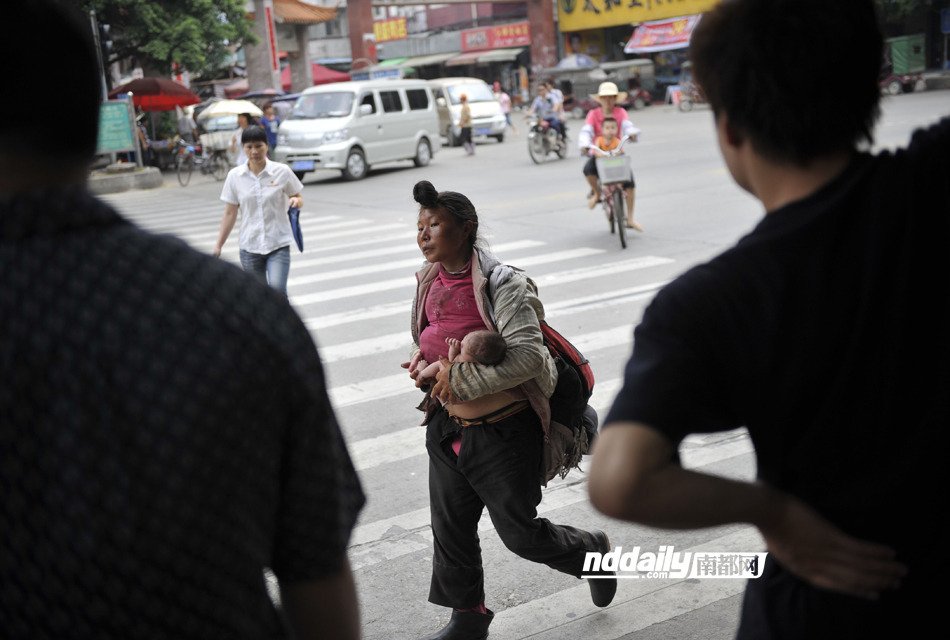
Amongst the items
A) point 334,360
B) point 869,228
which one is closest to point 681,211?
point 334,360

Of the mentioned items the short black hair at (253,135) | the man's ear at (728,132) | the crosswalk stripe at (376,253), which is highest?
the man's ear at (728,132)

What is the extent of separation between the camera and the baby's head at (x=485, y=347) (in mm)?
3350

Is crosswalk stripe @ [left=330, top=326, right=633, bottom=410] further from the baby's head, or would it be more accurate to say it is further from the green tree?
the green tree

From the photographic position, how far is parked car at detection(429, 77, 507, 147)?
30.2 metres

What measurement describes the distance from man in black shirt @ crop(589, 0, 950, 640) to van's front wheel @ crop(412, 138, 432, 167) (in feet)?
74.1

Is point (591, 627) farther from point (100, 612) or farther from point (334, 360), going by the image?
point (334, 360)

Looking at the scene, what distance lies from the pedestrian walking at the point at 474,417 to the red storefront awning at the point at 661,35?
44.7 m

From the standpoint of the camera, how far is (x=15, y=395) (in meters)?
1.19

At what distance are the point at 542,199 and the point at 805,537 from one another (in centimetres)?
1500

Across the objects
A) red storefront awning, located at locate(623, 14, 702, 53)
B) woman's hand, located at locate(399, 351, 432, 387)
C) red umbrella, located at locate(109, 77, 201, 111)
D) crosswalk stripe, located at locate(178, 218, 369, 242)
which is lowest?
crosswalk stripe, located at locate(178, 218, 369, 242)

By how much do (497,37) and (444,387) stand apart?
53.3 metres

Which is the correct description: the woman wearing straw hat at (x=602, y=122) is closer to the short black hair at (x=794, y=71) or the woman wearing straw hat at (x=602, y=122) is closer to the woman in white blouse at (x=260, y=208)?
the woman in white blouse at (x=260, y=208)

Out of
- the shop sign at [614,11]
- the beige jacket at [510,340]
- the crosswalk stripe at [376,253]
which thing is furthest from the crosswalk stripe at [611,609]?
the shop sign at [614,11]

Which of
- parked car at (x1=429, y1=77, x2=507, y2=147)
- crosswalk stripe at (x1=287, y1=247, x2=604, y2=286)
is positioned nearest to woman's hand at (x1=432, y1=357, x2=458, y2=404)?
crosswalk stripe at (x1=287, y1=247, x2=604, y2=286)
